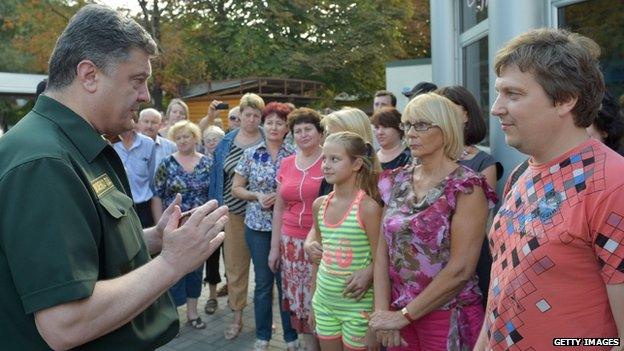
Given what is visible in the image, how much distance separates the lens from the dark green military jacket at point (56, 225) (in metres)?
1.38

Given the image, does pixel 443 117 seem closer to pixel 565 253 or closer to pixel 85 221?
pixel 565 253

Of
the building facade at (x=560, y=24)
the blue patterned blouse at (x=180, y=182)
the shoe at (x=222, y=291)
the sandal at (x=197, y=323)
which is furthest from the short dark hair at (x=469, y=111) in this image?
the shoe at (x=222, y=291)

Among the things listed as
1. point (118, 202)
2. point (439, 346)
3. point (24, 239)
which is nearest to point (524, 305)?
point (439, 346)

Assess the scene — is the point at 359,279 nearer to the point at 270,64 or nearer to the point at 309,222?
the point at 309,222

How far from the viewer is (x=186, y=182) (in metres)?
5.36

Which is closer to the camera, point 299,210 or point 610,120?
point 610,120

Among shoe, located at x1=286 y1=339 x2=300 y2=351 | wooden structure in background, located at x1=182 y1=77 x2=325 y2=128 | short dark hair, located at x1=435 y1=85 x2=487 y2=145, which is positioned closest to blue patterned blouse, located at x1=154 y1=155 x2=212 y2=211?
shoe, located at x1=286 y1=339 x2=300 y2=351

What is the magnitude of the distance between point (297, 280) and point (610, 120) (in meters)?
2.39

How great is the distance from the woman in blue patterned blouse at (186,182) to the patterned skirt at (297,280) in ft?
4.93

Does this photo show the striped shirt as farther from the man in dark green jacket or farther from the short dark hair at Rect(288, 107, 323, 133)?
the man in dark green jacket

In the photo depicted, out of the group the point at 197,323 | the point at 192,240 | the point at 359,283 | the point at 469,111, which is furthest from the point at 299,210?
the point at 192,240

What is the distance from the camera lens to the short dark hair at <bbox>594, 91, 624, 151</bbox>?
9.12 ft

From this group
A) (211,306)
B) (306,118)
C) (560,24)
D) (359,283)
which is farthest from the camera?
(211,306)

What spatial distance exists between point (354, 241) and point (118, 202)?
1.82 metres
